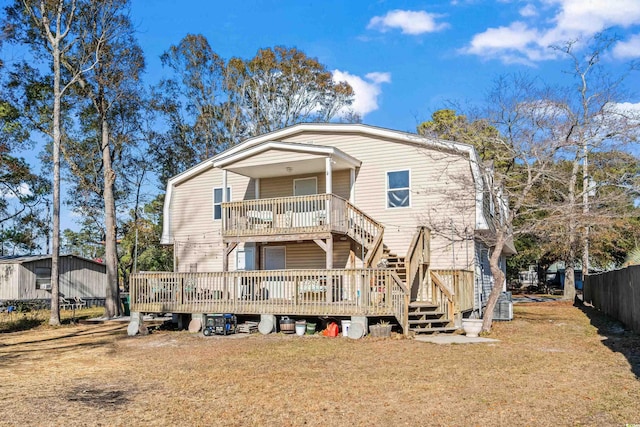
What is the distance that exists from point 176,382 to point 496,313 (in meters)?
11.7

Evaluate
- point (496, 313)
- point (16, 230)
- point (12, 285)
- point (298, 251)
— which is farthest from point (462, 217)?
point (16, 230)

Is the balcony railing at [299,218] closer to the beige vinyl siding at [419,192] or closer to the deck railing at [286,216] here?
the deck railing at [286,216]

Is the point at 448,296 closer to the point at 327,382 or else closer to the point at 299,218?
the point at 299,218

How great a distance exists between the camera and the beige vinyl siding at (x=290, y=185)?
739 inches

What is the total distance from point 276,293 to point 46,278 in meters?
19.0

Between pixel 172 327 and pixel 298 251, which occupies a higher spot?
pixel 298 251

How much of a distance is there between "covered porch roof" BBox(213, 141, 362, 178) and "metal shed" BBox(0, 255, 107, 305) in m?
14.7

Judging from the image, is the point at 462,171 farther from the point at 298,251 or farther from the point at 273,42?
the point at 273,42

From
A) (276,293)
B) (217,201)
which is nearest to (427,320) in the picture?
(276,293)

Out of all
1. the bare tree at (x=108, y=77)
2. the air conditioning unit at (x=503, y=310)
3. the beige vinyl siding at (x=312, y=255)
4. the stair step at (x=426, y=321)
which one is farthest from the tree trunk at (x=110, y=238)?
the air conditioning unit at (x=503, y=310)

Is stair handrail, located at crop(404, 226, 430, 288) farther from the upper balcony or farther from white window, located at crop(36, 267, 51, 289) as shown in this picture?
white window, located at crop(36, 267, 51, 289)

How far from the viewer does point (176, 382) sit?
27.8 ft

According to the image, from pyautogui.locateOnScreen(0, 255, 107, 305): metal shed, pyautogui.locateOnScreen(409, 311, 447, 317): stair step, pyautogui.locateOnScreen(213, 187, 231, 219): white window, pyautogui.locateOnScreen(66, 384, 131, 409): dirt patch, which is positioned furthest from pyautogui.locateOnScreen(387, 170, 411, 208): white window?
pyautogui.locateOnScreen(0, 255, 107, 305): metal shed

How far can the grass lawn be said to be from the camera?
21.0ft
